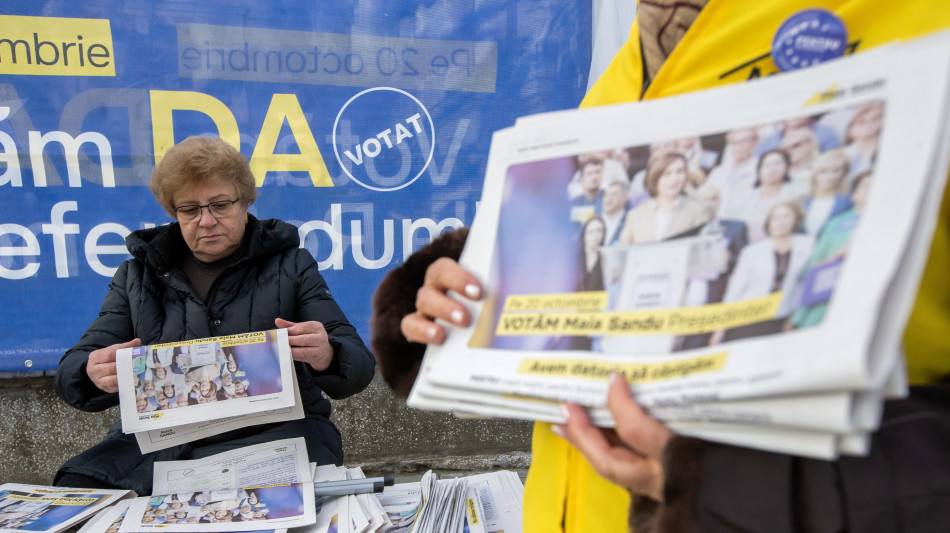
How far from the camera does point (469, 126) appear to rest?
253 cm

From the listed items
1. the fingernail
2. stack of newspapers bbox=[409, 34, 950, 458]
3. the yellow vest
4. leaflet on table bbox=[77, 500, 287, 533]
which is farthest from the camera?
leaflet on table bbox=[77, 500, 287, 533]

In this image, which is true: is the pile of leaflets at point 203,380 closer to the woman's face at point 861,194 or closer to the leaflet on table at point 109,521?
the leaflet on table at point 109,521

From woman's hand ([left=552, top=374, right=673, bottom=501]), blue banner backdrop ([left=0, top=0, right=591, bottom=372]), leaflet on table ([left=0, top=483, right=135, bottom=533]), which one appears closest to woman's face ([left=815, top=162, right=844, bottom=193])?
woman's hand ([left=552, top=374, right=673, bottom=501])

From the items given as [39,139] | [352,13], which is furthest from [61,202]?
[352,13]

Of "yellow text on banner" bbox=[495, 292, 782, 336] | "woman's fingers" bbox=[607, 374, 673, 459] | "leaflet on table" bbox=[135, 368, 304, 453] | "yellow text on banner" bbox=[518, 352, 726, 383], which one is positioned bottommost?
"leaflet on table" bbox=[135, 368, 304, 453]

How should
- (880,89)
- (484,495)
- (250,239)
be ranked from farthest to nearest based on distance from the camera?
(250,239) < (484,495) < (880,89)

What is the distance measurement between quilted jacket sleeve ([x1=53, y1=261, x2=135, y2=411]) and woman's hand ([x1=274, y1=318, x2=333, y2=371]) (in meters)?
0.54

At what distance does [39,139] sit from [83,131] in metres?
0.16

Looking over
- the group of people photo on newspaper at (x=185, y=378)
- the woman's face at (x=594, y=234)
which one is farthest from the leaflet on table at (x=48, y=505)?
the woman's face at (x=594, y=234)

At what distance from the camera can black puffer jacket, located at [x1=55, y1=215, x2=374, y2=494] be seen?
61.3 inches

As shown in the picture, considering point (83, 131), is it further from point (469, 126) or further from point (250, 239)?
point (469, 126)

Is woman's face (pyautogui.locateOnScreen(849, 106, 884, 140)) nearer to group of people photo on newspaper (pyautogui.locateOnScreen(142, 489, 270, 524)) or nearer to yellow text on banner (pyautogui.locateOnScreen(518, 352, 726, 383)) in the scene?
yellow text on banner (pyautogui.locateOnScreen(518, 352, 726, 383))

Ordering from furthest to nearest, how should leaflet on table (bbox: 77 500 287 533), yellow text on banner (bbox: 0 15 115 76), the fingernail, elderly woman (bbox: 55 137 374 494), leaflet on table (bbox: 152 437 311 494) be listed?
yellow text on banner (bbox: 0 15 115 76) < elderly woman (bbox: 55 137 374 494) < leaflet on table (bbox: 152 437 311 494) < leaflet on table (bbox: 77 500 287 533) < the fingernail

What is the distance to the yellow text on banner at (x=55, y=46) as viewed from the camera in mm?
2172
